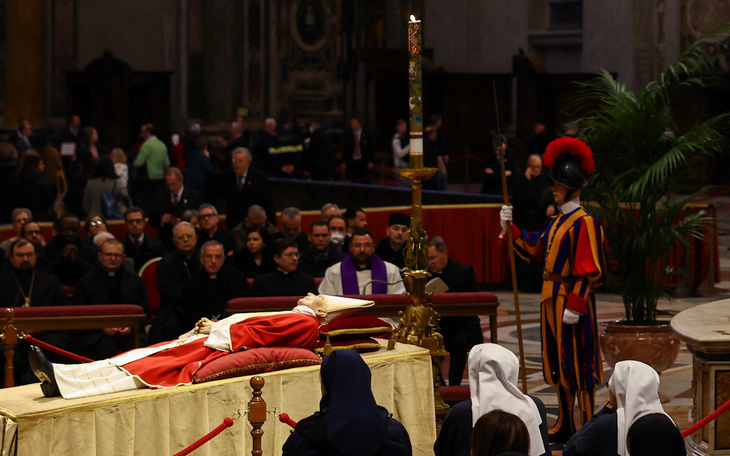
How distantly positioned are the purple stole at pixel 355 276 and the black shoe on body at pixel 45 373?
3.56 meters

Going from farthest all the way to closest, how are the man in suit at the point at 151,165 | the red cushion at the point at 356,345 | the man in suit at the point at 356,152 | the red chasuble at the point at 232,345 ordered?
the man in suit at the point at 356,152, the man in suit at the point at 151,165, the red cushion at the point at 356,345, the red chasuble at the point at 232,345

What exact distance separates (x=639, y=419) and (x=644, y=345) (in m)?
4.02

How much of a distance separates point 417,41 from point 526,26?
21.6m

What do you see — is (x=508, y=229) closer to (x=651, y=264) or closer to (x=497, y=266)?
(x=651, y=264)

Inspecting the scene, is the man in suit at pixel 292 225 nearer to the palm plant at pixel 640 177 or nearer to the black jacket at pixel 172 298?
the black jacket at pixel 172 298

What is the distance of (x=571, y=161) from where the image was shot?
7496 mm

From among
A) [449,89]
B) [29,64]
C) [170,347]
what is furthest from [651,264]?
[29,64]

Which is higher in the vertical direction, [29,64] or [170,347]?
[29,64]

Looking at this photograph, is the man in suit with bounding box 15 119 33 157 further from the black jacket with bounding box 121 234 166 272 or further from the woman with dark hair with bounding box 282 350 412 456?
the woman with dark hair with bounding box 282 350 412 456

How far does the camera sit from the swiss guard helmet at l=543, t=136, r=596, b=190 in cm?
748

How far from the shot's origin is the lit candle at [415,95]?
6414 mm

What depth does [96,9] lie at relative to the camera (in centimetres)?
2822

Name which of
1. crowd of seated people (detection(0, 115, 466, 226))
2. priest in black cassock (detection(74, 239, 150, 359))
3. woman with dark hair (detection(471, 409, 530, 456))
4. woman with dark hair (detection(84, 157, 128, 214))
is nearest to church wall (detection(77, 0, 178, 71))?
crowd of seated people (detection(0, 115, 466, 226))

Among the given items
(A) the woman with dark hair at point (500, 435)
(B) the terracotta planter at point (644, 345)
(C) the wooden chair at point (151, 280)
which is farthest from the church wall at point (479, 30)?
(A) the woman with dark hair at point (500, 435)
